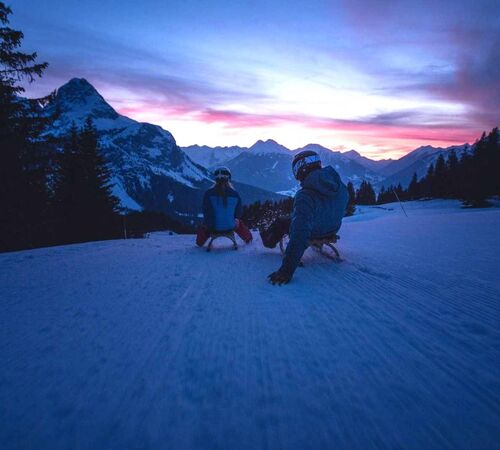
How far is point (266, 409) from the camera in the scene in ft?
5.17

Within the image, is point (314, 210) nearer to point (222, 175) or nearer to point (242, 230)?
point (222, 175)

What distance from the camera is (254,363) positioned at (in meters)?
2.04

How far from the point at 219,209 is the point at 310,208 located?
124 inches

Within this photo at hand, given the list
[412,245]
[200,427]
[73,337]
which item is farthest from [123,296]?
[412,245]

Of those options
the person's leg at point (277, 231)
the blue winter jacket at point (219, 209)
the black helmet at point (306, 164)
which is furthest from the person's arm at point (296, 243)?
the blue winter jacket at point (219, 209)

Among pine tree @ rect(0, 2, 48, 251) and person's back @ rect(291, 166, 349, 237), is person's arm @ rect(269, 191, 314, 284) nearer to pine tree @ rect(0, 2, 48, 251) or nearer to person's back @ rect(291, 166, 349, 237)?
person's back @ rect(291, 166, 349, 237)

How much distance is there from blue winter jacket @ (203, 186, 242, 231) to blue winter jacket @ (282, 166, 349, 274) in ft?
8.70

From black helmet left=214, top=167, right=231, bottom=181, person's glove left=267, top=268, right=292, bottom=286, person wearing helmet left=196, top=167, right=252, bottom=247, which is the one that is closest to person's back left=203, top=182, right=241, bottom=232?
person wearing helmet left=196, top=167, right=252, bottom=247

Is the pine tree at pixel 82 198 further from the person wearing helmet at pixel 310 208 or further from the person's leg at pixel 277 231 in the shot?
the person wearing helmet at pixel 310 208

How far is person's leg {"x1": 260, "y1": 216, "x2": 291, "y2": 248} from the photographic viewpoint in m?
5.57

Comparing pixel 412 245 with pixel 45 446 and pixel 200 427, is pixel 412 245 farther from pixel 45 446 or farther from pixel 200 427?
pixel 45 446

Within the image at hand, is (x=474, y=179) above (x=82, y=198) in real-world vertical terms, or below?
above

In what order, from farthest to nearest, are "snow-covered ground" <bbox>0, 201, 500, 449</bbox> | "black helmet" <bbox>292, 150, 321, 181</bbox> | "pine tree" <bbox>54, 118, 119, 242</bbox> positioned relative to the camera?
"pine tree" <bbox>54, 118, 119, 242</bbox>, "black helmet" <bbox>292, 150, 321, 181</bbox>, "snow-covered ground" <bbox>0, 201, 500, 449</bbox>

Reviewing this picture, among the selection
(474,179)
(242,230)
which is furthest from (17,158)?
(474,179)
